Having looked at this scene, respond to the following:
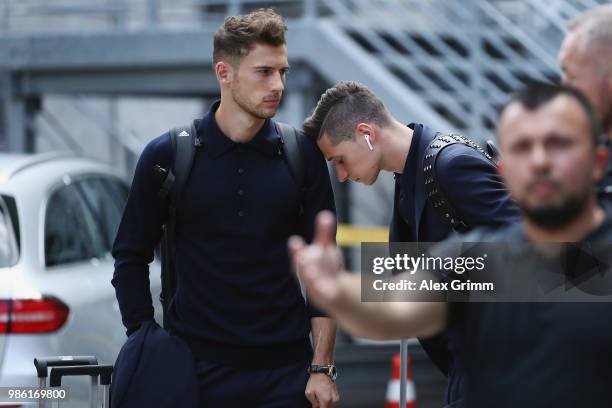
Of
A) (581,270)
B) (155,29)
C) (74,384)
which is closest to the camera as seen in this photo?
(581,270)

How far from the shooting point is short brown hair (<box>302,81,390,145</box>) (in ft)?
12.3

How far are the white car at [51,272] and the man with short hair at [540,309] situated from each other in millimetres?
2505

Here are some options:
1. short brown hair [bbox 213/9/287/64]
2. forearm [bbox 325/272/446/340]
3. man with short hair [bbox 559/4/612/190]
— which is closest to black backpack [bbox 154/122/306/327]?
short brown hair [bbox 213/9/287/64]

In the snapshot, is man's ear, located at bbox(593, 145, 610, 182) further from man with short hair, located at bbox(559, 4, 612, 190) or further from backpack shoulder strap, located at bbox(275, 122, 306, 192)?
backpack shoulder strap, located at bbox(275, 122, 306, 192)

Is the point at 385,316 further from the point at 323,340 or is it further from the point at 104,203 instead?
the point at 104,203

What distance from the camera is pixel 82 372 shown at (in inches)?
143

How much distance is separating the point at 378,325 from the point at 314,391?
159 cm

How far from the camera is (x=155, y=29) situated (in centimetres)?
1059

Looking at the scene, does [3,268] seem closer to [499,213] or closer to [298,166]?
[298,166]

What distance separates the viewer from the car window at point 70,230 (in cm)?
546

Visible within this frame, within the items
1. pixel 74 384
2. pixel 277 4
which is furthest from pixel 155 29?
pixel 74 384

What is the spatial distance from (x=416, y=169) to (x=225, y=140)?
0.58 meters

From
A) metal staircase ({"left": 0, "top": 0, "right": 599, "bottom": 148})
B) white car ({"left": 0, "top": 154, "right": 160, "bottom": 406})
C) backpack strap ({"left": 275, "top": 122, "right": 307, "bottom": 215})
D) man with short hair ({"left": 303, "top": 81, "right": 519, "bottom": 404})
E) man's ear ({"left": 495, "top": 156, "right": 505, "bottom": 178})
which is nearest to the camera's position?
man's ear ({"left": 495, "top": 156, "right": 505, "bottom": 178})

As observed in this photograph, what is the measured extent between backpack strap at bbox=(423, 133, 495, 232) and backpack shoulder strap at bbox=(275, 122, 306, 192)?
0.40 meters
